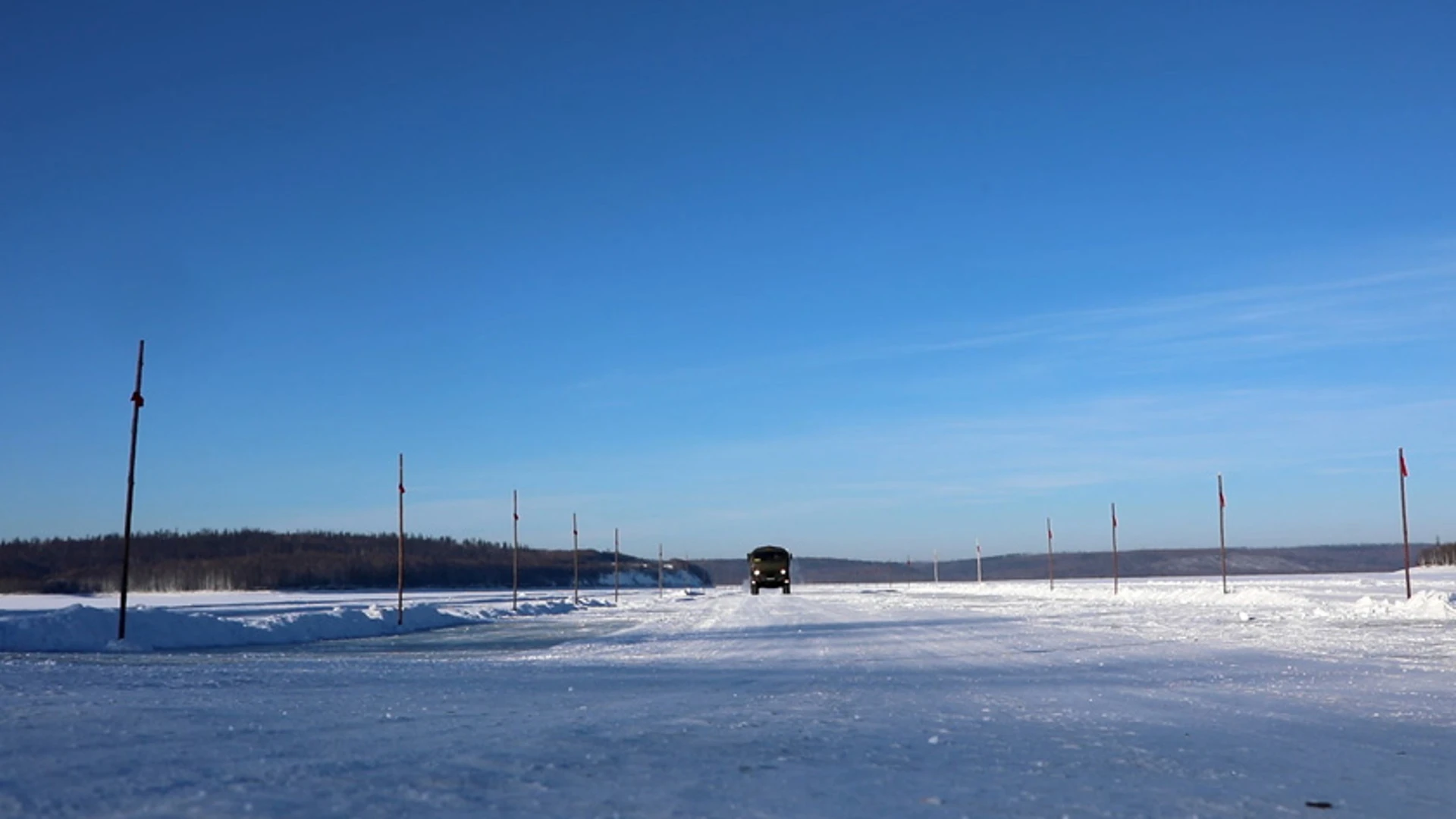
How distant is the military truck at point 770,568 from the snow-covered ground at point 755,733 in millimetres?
70805

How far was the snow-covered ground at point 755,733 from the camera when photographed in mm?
6656

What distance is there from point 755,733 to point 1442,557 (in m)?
154

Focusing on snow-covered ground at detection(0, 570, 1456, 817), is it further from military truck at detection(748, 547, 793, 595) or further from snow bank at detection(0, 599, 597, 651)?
military truck at detection(748, 547, 793, 595)

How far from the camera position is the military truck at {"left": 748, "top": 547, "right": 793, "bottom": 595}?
92500 mm

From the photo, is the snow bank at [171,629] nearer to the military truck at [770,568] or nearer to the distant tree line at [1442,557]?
the military truck at [770,568]

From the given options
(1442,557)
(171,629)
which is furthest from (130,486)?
(1442,557)

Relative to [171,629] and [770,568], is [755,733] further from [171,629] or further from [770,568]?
[770,568]

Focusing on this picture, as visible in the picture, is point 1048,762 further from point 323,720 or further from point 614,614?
point 614,614

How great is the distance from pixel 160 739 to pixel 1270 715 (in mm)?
9939

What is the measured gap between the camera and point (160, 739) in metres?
8.32

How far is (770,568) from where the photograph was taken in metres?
93.2

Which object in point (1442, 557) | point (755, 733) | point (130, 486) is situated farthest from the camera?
point (1442, 557)

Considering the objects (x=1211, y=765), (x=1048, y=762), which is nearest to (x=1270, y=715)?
(x=1211, y=765)

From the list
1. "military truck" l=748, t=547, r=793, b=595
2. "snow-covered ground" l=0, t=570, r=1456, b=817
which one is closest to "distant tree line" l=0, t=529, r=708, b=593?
"military truck" l=748, t=547, r=793, b=595
